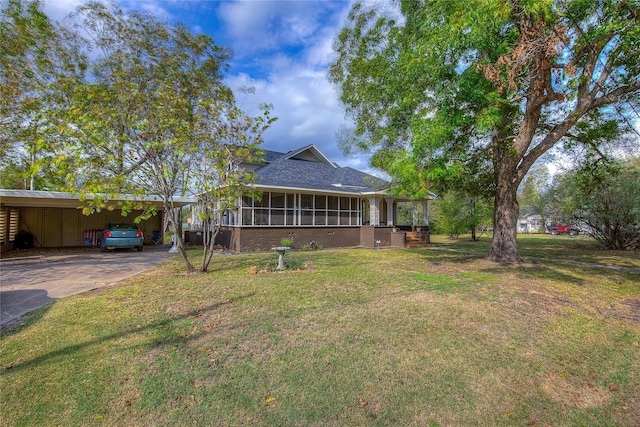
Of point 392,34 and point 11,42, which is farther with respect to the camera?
point 11,42

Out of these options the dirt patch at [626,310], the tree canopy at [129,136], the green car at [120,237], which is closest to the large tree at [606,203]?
the dirt patch at [626,310]

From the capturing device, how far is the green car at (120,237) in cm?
1345

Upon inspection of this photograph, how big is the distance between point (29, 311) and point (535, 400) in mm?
7150

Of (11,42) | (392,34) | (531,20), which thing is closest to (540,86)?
(531,20)

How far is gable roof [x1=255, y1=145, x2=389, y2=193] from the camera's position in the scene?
1478cm

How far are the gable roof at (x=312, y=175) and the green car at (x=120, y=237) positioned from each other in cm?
616

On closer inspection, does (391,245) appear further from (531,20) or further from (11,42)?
(11,42)

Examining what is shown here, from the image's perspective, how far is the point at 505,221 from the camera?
1039 cm

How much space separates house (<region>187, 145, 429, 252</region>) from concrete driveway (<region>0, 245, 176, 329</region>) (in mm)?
4437

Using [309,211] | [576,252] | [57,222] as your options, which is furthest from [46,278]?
[576,252]

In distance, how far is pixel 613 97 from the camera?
26.0ft

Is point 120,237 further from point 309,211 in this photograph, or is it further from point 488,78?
point 488,78

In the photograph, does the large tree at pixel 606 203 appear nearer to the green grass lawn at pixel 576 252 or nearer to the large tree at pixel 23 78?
the green grass lawn at pixel 576 252

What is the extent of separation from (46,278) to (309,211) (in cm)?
1023
